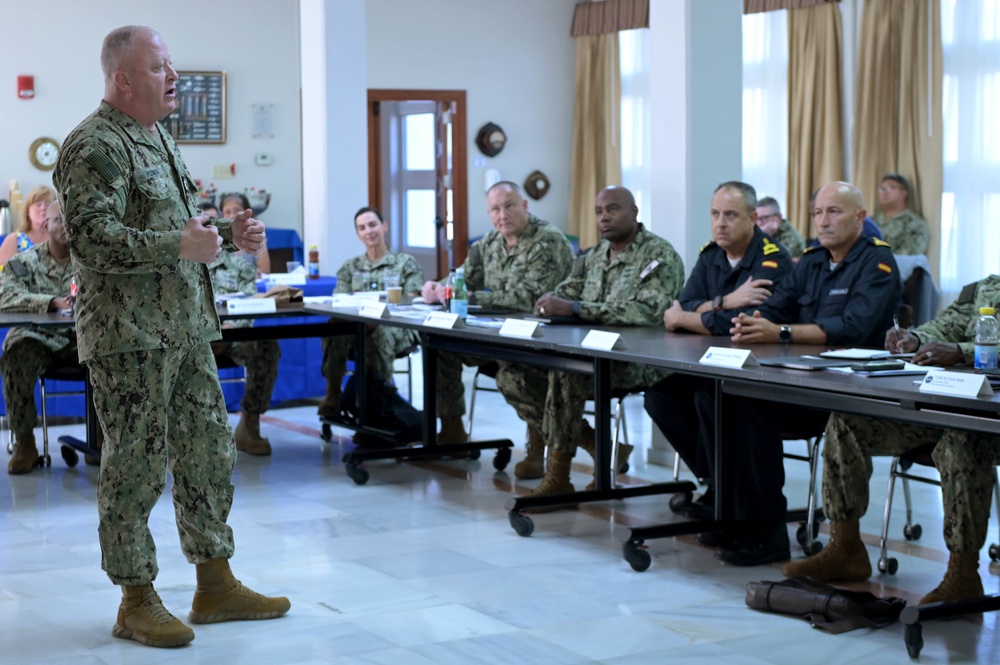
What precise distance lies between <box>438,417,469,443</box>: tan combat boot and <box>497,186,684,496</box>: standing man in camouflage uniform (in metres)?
0.60

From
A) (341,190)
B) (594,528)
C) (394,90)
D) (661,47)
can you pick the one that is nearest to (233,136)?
(394,90)

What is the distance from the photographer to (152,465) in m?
3.27

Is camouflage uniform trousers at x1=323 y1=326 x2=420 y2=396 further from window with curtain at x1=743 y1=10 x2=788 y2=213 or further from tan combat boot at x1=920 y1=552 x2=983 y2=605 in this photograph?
window with curtain at x1=743 y1=10 x2=788 y2=213

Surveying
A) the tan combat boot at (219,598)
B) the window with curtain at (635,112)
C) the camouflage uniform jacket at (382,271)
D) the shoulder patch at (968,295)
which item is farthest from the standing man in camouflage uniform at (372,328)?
the window with curtain at (635,112)

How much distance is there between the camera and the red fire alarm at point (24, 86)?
33.5 feet

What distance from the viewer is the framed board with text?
35.2ft

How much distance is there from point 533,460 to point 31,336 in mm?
2387

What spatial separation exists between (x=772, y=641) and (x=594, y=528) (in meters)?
1.36

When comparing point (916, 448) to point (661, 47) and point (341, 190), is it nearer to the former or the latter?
point (661, 47)

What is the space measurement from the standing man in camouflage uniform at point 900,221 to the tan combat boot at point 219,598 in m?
6.53

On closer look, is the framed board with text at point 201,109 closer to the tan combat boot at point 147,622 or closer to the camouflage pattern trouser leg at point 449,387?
the camouflage pattern trouser leg at point 449,387

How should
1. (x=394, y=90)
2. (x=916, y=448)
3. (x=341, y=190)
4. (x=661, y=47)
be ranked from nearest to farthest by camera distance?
(x=916, y=448) < (x=661, y=47) < (x=341, y=190) < (x=394, y=90)

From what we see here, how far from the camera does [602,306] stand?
5160 millimetres

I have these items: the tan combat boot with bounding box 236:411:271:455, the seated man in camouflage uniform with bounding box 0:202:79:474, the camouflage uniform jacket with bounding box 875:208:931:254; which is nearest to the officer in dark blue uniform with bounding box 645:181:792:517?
the tan combat boot with bounding box 236:411:271:455
